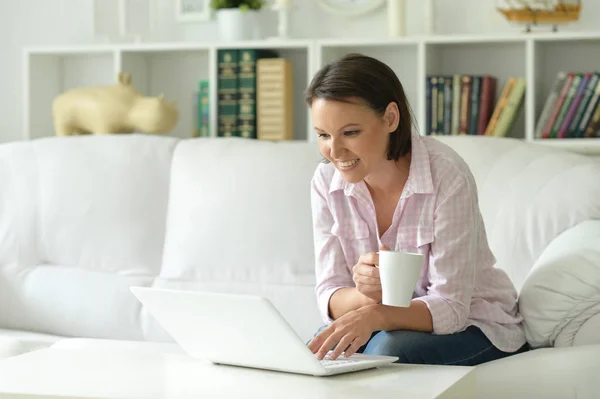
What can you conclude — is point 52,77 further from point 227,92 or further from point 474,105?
point 474,105

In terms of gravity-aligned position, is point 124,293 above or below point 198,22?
below

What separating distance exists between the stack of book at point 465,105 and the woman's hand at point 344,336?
156 cm

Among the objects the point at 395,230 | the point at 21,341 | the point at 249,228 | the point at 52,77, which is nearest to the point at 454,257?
the point at 395,230

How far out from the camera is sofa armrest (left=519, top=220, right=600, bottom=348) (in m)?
1.78

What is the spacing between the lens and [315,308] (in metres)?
2.38

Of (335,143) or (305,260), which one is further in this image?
(305,260)

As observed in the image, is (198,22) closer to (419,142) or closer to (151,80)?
(151,80)

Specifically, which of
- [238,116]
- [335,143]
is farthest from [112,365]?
[238,116]

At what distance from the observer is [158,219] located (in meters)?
2.60

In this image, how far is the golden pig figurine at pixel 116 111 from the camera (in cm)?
317

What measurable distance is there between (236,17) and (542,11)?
1030mm

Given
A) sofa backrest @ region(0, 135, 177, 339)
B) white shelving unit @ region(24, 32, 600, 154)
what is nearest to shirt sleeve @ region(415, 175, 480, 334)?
sofa backrest @ region(0, 135, 177, 339)

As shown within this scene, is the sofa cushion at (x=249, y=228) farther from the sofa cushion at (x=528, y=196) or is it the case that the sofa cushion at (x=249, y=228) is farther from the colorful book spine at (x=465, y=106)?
the colorful book spine at (x=465, y=106)

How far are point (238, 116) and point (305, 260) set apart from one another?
0.98 metres
